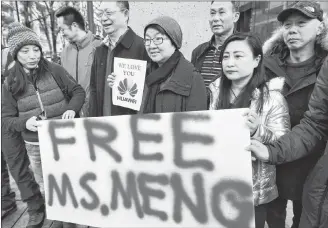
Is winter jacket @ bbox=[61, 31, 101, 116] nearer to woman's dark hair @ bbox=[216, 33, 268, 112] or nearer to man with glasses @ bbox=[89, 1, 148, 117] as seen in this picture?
man with glasses @ bbox=[89, 1, 148, 117]

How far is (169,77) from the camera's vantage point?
180 cm

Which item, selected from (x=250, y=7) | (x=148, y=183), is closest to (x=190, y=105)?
(x=148, y=183)

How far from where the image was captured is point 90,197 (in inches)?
68.0

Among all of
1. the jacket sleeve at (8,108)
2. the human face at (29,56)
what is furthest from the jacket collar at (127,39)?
the jacket sleeve at (8,108)

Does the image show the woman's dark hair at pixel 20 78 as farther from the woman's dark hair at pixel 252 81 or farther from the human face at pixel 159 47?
the woman's dark hair at pixel 252 81

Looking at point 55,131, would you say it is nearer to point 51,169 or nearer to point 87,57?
point 51,169

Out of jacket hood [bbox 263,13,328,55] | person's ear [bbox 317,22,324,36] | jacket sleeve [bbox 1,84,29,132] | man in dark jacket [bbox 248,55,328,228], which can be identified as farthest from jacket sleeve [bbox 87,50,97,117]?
person's ear [bbox 317,22,324,36]

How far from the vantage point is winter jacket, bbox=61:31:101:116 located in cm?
309

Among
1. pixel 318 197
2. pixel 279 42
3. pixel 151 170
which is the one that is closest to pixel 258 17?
pixel 279 42

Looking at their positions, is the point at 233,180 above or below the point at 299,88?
below

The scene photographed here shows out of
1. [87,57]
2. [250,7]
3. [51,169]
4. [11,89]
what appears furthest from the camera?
[250,7]

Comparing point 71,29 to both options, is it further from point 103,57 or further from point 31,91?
point 31,91

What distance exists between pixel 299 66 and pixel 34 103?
179 cm

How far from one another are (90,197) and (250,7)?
4034 mm
